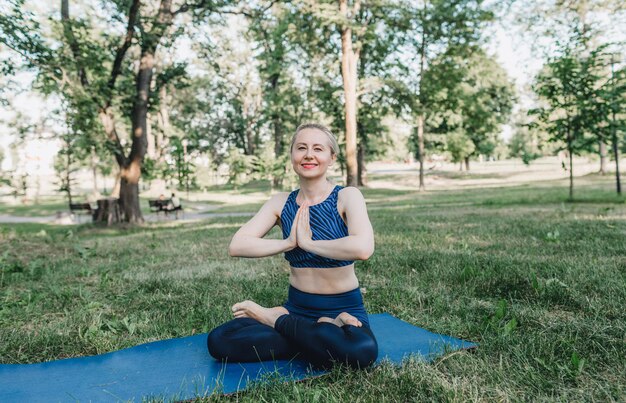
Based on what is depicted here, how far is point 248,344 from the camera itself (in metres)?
2.90

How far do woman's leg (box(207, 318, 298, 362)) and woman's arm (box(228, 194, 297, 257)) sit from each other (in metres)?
0.48

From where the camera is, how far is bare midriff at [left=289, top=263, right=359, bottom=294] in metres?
3.08

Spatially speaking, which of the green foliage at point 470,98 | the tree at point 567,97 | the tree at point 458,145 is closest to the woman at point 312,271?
the tree at point 567,97

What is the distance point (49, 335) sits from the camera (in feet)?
11.6

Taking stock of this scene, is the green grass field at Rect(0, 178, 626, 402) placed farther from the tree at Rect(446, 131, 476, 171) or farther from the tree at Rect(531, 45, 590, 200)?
the tree at Rect(446, 131, 476, 171)

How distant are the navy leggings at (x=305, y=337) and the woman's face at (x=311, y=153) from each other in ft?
2.71

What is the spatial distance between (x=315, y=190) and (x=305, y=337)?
1.00 m

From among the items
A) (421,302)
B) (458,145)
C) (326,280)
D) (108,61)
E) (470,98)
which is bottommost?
(421,302)

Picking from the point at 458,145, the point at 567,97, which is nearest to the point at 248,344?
the point at 567,97

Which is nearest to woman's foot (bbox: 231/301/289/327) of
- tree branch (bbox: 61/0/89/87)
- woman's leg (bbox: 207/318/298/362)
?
woman's leg (bbox: 207/318/298/362)

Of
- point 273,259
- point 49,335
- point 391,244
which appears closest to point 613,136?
point 391,244

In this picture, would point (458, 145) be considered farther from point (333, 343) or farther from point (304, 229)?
point (333, 343)

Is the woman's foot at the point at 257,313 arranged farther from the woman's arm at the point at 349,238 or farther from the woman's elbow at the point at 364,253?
the woman's elbow at the point at 364,253

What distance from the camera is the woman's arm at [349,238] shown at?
2.78 metres
